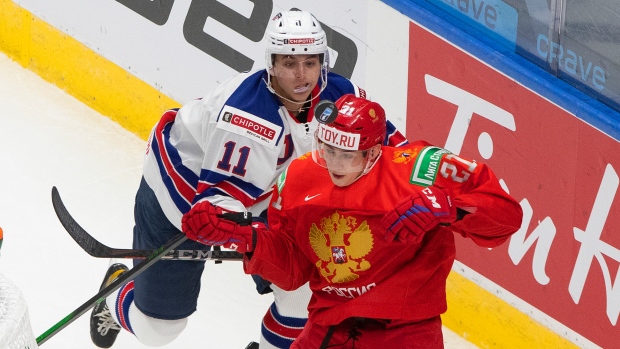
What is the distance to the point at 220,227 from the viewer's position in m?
3.64

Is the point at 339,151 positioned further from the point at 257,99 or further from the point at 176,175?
the point at 176,175

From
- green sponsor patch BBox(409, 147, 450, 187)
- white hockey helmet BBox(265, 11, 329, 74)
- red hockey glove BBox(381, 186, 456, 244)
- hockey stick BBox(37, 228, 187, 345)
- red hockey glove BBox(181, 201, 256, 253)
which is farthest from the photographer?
hockey stick BBox(37, 228, 187, 345)

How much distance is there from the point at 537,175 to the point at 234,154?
1.26 metres

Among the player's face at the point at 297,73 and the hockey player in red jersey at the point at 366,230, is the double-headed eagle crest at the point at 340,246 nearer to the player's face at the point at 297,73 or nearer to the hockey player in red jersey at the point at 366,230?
the hockey player in red jersey at the point at 366,230

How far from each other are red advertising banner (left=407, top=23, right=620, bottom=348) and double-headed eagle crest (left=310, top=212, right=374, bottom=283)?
52.0 inches

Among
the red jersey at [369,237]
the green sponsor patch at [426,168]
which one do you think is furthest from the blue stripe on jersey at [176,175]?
the green sponsor patch at [426,168]

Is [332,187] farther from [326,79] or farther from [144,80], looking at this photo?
[144,80]

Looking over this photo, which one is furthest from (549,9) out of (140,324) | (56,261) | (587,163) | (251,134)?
(56,261)

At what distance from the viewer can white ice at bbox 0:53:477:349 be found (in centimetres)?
502

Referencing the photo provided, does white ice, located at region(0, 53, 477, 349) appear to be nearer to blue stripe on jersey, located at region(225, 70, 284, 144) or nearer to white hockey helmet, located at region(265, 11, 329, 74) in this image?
blue stripe on jersey, located at region(225, 70, 284, 144)

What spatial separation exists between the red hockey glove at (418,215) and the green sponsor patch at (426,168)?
0.12 meters

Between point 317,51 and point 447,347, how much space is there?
1.46 metres

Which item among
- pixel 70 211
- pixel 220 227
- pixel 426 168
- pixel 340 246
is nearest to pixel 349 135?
pixel 426 168

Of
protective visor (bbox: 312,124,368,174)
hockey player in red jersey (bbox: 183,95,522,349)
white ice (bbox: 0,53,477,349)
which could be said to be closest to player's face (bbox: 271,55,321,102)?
hockey player in red jersey (bbox: 183,95,522,349)
